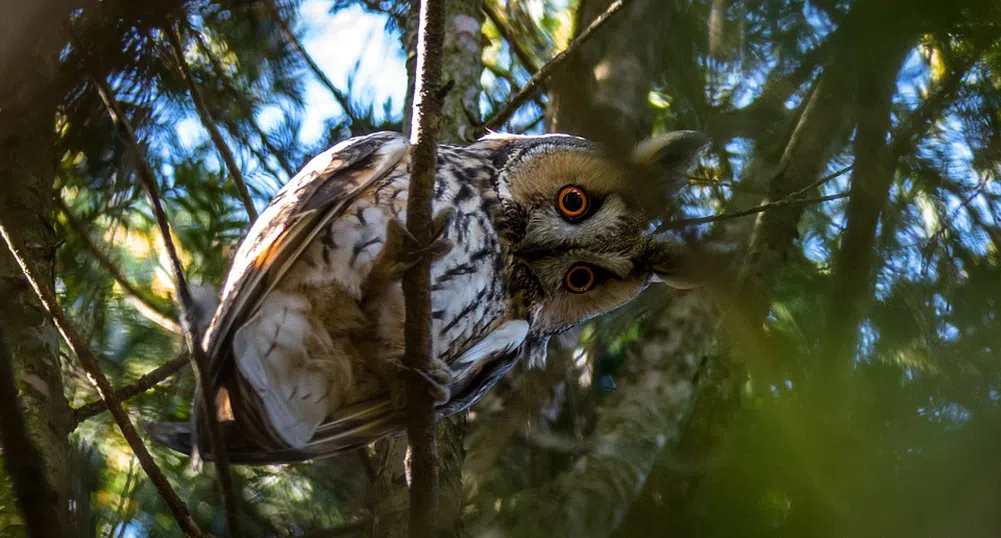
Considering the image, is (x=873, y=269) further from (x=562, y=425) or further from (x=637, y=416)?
(x=562, y=425)

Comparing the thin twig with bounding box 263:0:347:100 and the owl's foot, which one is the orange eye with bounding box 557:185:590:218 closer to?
the owl's foot

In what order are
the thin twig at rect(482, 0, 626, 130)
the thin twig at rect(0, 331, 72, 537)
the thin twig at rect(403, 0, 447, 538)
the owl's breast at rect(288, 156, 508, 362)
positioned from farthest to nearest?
the thin twig at rect(482, 0, 626, 130)
the owl's breast at rect(288, 156, 508, 362)
the thin twig at rect(403, 0, 447, 538)
the thin twig at rect(0, 331, 72, 537)

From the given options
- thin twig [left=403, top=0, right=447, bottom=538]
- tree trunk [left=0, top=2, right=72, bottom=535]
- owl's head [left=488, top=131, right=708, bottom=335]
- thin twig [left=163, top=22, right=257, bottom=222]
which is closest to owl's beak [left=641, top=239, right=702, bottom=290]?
owl's head [left=488, top=131, right=708, bottom=335]

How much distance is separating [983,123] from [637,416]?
1399 mm

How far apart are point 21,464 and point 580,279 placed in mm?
1779

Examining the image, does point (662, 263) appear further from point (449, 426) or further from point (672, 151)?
point (449, 426)

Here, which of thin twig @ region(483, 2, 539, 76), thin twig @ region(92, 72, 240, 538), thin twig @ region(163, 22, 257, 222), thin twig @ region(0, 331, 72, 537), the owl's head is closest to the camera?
thin twig @ region(0, 331, 72, 537)

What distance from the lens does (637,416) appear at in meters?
2.79

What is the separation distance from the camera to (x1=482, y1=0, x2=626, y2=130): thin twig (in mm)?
2537

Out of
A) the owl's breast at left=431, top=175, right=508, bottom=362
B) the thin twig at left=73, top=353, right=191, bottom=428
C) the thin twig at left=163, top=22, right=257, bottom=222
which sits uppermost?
the thin twig at left=163, top=22, right=257, bottom=222

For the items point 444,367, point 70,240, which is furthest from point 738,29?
point 70,240

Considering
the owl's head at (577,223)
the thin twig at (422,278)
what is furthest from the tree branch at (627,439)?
the thin twig at (422,278)

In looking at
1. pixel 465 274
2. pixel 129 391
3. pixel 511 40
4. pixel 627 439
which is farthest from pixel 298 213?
pixel 511 40

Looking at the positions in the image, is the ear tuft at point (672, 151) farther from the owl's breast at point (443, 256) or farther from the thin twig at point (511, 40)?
the thin twig at point (511, 40)
